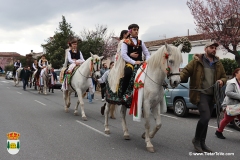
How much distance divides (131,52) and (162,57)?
43.6 inches

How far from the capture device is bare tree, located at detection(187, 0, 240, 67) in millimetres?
20875

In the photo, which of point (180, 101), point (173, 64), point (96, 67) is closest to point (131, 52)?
point (173, 64)

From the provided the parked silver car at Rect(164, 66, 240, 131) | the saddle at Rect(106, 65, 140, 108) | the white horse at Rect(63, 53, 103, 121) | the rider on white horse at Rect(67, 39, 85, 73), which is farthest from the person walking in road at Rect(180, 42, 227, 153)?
the rider on white horse at Rect(67, 39, 85, 73)

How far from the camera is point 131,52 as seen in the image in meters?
6.63

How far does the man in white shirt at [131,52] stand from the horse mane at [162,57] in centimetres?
42

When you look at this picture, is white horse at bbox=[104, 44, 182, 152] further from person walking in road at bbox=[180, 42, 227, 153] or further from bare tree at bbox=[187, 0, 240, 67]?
bare tree at bbox=[187, 0, 240, 67]

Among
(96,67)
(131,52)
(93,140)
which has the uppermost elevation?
(131,52)

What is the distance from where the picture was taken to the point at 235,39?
2070cm

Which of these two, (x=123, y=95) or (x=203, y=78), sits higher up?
(x=203, y=78)

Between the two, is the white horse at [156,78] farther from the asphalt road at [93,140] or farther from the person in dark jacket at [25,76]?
the person in dark jacket at [25,76]

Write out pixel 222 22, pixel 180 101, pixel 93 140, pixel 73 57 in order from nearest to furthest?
pixel 93 140 → pixel 73 57 → pixel 180 101 → pixel 222 22

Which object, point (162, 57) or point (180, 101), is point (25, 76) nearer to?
point (180, 101)

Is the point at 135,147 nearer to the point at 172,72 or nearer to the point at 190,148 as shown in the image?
the point at 190,148

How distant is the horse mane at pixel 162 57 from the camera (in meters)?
5.45
